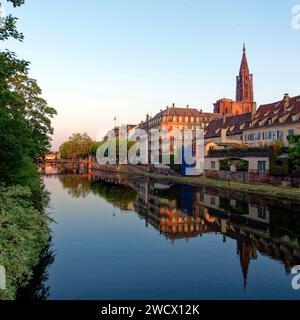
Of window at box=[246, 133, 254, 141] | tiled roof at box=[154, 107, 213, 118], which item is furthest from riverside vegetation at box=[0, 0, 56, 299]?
tiled roof at box=[154, 107, 213, 118]

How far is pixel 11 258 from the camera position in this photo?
12594 mm

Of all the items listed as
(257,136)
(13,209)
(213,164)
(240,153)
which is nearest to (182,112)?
(257,136)

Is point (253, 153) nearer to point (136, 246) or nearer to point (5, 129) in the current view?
point (136, 246)

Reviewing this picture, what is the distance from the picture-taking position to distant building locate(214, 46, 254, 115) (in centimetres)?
16312

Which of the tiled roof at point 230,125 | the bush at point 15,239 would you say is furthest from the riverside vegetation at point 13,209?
the tiled roof at point 230,125

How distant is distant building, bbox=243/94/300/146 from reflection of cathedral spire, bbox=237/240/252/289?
143 ft

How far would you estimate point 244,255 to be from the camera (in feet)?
65.2

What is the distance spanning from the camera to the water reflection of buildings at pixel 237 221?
20.8 meters

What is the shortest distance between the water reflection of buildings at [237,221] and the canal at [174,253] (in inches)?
3.1

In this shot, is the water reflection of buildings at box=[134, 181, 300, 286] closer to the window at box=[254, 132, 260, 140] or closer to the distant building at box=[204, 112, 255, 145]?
the window at box=[254, 132, 260, 140]

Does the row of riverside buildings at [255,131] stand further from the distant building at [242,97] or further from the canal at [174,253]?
the distant building at [242,97]

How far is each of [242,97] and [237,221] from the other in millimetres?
152965
